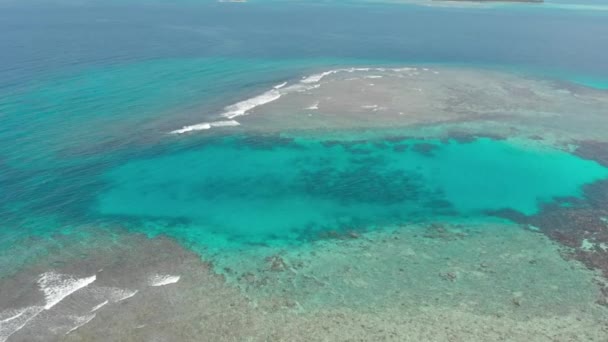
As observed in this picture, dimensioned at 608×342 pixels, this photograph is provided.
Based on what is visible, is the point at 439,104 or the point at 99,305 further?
the point at 439,104

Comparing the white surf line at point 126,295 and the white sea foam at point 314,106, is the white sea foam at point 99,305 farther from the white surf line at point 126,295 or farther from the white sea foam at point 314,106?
the white sea foam at point 314,106

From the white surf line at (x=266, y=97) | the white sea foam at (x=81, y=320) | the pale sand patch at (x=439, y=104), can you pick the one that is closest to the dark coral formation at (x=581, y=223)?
the pale sand patch at (x=439, y=104)

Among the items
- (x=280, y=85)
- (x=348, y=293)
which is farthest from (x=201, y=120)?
(x=348, y=293)

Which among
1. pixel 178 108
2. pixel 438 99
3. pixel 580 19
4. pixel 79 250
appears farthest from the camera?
pixel 580 19

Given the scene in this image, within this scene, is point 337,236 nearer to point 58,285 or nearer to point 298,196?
point 298,196

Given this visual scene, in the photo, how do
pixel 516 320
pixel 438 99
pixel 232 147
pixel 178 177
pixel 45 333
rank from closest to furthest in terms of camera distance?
pixel 45 333, pixel 516 320, pixel 178 177, pixel 232 147, pixel 438 99

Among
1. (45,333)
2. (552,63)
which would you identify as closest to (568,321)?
(45,333)

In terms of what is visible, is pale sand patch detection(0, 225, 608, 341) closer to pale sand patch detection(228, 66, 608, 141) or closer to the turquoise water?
the turquoise water

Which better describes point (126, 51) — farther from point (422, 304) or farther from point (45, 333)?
point (422, 304)
